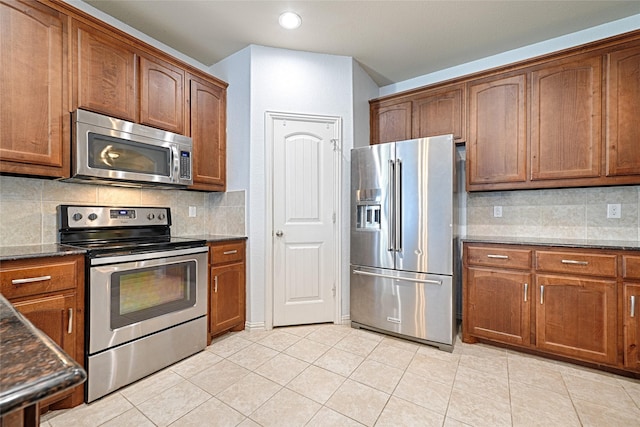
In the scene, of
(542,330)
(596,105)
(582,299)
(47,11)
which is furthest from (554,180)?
(47,11)

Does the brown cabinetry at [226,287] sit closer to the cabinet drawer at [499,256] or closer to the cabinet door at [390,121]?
the cabinet door at [390,121]

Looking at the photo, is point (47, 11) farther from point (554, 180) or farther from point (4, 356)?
point (554, 180)

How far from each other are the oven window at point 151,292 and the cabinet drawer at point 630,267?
3.02m

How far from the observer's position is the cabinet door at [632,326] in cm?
197

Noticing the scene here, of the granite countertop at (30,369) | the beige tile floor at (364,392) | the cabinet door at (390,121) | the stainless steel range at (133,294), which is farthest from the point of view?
the cabinet door at (390,121)

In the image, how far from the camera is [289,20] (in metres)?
2.42

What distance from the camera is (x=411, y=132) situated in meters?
3.15

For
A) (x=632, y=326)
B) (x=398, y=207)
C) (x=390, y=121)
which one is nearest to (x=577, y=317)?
(x=632, y=326)

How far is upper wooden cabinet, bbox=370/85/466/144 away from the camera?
9.50 ft

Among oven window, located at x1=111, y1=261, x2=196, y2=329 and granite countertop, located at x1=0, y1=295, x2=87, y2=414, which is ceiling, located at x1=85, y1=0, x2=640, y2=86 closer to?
oven window, located at x1=111, y1=261, x2=196, y2=329

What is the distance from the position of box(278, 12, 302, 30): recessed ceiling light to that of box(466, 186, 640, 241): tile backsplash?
7.54ft

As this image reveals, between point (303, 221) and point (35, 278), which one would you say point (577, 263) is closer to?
point (303, 221)

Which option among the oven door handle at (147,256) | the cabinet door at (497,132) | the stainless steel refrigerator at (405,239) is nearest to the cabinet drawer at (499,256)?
the stainless steel refrigerator at (405,239)

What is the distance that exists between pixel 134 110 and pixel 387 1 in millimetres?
2058
